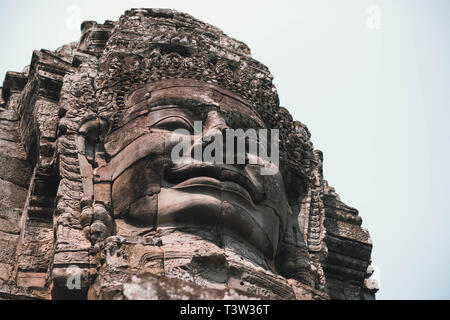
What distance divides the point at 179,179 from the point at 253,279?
1478 millimetres

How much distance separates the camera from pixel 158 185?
1187 centimetres

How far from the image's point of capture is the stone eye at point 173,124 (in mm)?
12484

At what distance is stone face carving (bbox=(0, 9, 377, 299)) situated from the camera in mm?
11062

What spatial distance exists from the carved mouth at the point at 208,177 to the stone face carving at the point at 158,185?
1 centimetres

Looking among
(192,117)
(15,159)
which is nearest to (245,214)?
Answer: (192,117)

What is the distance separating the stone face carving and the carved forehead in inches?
0.9

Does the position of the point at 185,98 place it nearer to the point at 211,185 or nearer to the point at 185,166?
the point at 185,166

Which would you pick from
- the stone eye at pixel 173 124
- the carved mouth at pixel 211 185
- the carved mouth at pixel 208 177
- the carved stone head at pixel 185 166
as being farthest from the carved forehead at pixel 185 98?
the carved mouth at pixel 211 185

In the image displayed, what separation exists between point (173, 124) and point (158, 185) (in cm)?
95

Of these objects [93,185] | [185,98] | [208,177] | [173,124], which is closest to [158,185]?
[208,177]

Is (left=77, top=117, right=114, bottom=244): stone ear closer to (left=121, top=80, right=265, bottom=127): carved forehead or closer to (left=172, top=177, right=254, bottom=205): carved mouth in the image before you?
(left=121, top=80, right=265, bottom=127): carved forehead
